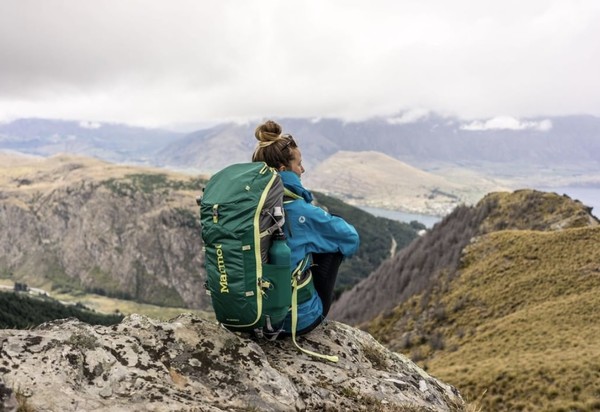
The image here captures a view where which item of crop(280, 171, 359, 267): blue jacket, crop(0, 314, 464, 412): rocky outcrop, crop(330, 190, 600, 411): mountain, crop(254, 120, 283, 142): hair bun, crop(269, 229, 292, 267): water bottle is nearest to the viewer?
crop(0, 314, 464, 412): rocky outcrop

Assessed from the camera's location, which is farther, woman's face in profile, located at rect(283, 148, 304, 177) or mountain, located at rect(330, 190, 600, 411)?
mountain, located at rect(330, 190, 600, 411)

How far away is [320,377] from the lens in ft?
25.6

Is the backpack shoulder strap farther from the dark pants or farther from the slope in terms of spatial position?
the slope

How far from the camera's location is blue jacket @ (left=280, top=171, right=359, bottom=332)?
7.60 meters

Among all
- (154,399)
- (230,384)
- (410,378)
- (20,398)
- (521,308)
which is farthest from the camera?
(521,308)

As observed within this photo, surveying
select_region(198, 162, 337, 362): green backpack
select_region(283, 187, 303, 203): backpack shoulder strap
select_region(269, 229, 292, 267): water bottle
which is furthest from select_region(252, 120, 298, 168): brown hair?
select_region(269, 229, 292, 267): water bottle

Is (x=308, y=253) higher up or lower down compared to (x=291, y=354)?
higher up

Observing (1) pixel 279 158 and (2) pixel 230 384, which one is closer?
(2) pixel 230 384

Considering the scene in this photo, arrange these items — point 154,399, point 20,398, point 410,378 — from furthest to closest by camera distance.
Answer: point 410,378
point 154,399
point 20,398

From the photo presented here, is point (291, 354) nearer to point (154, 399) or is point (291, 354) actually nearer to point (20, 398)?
point (154, 399)

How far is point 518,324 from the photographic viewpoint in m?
34.1

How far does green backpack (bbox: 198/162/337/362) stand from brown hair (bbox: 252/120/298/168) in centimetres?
74

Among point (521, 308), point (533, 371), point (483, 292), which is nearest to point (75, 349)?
point (533, 371)

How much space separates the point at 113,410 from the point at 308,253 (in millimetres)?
3989
